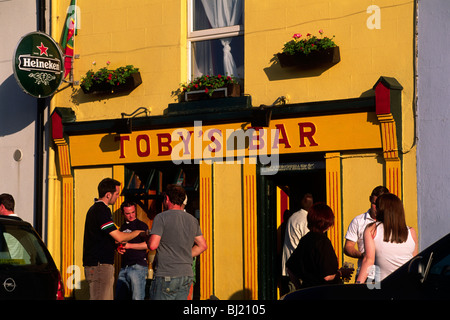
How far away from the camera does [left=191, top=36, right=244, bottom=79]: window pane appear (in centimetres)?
1363

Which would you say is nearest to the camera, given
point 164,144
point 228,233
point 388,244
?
point 388,244

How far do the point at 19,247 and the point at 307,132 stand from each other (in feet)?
16.7

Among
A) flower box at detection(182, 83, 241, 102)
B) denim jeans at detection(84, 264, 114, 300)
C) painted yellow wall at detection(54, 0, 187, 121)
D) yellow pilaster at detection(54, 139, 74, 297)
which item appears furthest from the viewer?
yellow pilaster at detection(54, 139, 74, 297)

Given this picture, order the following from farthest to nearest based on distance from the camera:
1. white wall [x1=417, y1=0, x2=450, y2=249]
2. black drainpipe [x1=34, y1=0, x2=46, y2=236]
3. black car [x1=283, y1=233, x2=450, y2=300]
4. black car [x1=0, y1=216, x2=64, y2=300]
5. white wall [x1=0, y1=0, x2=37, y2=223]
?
white wall [x1=0, y1=0, x2=37, y2=223] < black drainpipe [x1=34, y1=0, x2=46, y2=236] < white wall [x1=417, y1=0, x2=450, y2=249] < black car [x1=0, y1=216, x2=64, y2=300] < black car [x1=283, y1=233, x2=450, y2=300]

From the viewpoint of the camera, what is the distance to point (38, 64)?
13953 millimetres

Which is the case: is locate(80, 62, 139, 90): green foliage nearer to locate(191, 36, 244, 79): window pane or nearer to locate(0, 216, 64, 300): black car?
locate(191, 36, 244, 79): window pane

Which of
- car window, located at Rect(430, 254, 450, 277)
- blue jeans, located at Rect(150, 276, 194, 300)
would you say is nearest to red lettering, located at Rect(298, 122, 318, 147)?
blue jeans, located at Rect(150, 276, 194, 300)

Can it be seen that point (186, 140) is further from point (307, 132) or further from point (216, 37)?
point (307, 132)

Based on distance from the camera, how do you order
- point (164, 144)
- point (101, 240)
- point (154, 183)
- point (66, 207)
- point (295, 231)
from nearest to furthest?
A: 1. point (101, 240)
2. point (295, 231)
3. point (164, 144)
4. point (154, 183)
5. point (66, 207)

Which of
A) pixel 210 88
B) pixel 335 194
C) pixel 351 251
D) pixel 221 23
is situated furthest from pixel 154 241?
pixel 221 23

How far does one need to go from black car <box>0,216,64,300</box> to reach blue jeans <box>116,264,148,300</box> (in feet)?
8.52
